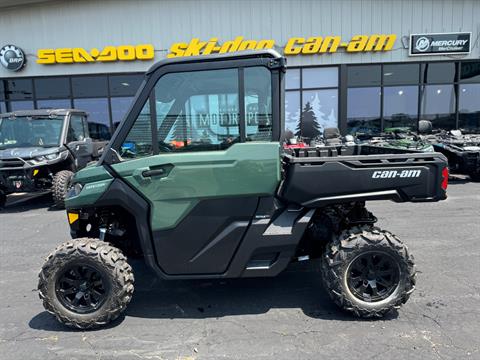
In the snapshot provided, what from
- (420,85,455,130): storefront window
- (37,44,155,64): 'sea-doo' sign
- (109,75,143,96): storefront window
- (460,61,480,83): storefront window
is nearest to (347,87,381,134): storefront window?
(420,85,455,130): storefront window

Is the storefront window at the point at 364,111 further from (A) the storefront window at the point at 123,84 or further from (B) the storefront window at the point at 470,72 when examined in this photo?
(A) the storefront window at the point at 123,84

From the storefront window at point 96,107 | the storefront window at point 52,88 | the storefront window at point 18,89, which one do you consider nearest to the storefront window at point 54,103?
the storefront window at point 52,88

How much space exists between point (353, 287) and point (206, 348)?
138 cm

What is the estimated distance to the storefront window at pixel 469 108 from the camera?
46.4 feet

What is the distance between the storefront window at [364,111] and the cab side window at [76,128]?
9589 millimetres

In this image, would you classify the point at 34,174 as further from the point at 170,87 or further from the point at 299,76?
the point at 299,76

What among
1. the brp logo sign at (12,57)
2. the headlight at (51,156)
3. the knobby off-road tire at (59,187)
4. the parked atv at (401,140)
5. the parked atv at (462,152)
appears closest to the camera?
the knobby off-road tire at (59,187)

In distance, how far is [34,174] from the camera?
319 inches

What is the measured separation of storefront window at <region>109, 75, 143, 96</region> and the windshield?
551 cm

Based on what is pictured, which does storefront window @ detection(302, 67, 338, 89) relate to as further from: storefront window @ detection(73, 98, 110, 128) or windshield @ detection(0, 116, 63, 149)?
windshield @ detection(0, 116, 63, 149)

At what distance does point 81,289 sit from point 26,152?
621 cm

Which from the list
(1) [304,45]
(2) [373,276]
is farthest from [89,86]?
(2) [373,276]

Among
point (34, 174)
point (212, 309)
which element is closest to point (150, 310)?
point (212, 309)

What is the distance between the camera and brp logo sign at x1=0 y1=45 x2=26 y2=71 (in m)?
13.6
